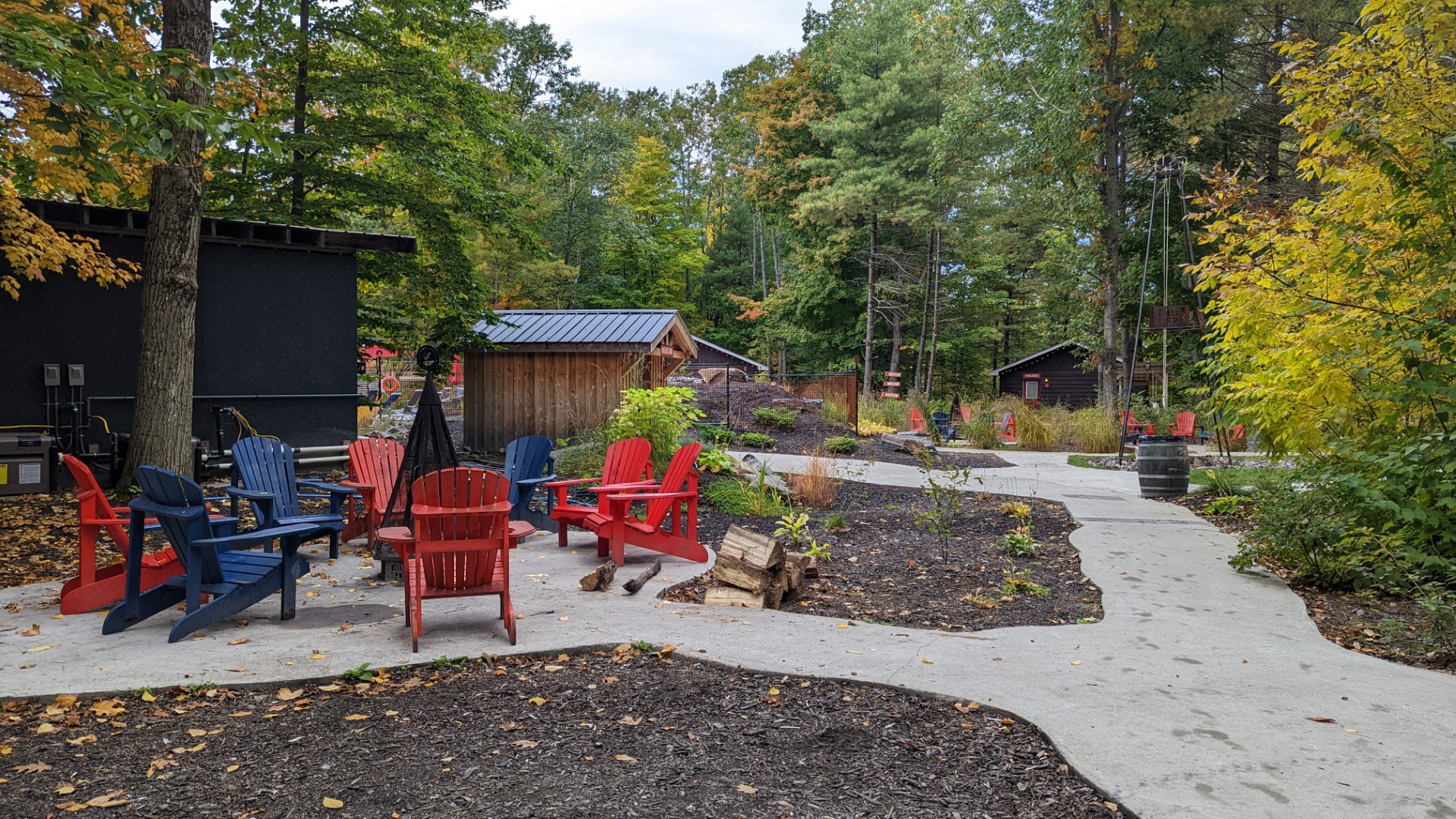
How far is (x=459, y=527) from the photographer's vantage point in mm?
4316

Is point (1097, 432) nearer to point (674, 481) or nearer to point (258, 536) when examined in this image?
point (674, 481)

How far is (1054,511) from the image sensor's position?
8.91 meters

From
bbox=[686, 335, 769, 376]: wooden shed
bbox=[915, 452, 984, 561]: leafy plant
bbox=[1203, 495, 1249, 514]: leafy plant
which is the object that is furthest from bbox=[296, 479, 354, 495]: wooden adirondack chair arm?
bbox=[686, 335, 769, 376]: wooden shed

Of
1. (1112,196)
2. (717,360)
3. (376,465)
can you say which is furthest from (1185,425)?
(717,360)

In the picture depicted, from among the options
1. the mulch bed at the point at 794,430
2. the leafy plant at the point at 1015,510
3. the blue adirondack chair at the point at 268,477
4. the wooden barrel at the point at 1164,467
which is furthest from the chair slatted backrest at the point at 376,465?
the wooden barrel at the point at 1164,467

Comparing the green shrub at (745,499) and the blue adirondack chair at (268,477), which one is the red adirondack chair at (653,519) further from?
the blue adirondack chair at (268,477)

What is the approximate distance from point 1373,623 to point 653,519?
4.62 meters

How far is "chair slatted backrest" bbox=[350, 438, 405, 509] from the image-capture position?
6.42 metres

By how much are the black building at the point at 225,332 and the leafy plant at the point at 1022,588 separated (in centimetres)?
921

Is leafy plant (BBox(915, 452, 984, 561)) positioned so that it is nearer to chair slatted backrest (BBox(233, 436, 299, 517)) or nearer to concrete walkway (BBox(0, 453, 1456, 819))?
concrete walkway (BBox(0, 453, 1456, 819))

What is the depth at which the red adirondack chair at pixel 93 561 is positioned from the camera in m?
4.57

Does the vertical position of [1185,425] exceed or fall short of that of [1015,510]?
it exceeds it

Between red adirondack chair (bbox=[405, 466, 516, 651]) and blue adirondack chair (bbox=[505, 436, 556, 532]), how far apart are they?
2.68 metres

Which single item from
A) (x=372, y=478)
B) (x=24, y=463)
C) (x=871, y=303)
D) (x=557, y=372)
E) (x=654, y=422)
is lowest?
(x=24, y=463)
